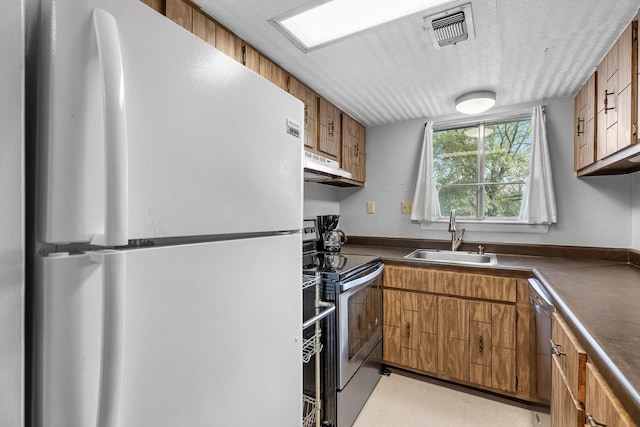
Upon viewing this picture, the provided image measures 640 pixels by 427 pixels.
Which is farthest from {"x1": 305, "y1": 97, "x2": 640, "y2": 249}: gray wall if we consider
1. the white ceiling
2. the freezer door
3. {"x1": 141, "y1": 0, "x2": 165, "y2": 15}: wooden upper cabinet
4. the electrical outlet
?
the freezer door

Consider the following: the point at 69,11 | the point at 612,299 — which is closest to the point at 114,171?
the point at 69,11

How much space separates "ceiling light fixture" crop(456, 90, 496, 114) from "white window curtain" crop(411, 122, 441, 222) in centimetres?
51

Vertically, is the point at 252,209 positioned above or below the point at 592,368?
above

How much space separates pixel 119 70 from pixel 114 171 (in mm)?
157

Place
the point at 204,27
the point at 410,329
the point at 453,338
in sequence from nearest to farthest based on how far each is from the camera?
the point at 204,27
the point at 453,338
the point at 410,329

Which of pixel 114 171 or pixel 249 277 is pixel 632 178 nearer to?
pixel 249 277

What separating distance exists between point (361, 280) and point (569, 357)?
0.99 metres

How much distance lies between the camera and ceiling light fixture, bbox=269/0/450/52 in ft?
4.26

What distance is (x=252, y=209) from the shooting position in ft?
2.57

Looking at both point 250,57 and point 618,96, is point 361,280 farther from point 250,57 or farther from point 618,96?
point 618,96

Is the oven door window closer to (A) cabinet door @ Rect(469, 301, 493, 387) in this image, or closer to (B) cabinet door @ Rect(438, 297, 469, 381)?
(B) cabinet door @ Rect(438, 297, 469, 381)

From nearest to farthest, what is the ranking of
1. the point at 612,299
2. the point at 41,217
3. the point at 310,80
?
the point at 41,217 → the point at 612,299 → the point at 310,80

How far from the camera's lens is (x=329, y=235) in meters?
2.38

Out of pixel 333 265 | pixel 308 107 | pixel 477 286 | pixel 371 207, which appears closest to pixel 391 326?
pixel 477 286
